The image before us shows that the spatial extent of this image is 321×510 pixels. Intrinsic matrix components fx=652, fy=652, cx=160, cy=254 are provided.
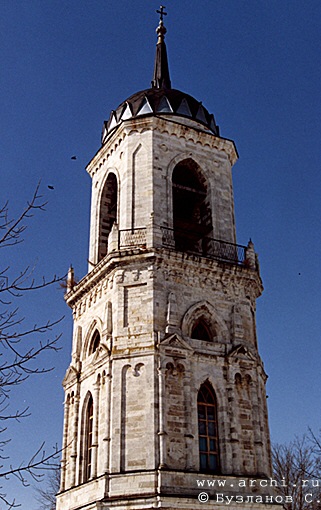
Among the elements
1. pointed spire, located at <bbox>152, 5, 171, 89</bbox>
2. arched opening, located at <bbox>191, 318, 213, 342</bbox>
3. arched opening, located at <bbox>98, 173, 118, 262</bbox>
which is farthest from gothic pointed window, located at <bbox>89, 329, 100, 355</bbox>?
pointed spire, located at <bbox>152, 5, 171, 89</bbox>

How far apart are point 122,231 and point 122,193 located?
1.75 meters

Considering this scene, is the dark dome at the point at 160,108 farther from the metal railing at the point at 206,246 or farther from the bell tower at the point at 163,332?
the metal railing at the point at 206,246

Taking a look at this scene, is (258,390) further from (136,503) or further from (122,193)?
(122,193)

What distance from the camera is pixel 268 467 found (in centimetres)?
1970

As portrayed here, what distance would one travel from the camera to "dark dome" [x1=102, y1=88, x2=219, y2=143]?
24.1 m

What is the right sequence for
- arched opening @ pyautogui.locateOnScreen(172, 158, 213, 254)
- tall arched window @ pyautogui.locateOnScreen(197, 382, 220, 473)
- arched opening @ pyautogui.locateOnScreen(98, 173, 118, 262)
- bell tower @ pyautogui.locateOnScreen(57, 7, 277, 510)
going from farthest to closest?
1. arched opening @ pyautogui.locateOnScreen(98, 173, 118, 262)
2. arched opening @ pyautogui.locateOnScreen(172, 158, 213, 254)
3. tall arched window @ pyautogui.locateOnScreen(197, 382, 220, 473)
4. bell tower @ pyautogui.locateOnScreen(57, 7, 277, 510)

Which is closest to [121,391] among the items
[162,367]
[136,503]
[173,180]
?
[162,367]

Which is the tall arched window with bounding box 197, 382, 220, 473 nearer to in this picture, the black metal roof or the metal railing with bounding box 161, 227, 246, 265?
the metal railing with bounding box 161, 227, 246, 265

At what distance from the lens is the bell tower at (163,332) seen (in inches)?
715

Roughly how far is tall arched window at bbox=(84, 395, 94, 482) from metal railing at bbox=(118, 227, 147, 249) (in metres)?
5.08

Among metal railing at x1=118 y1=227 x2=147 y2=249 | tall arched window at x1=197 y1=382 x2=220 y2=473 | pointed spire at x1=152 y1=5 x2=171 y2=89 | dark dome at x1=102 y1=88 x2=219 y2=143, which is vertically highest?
pointed spire at x1=152 y1=5 x2=171 y2=89

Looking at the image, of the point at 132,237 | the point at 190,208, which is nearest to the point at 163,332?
the point at 132,237

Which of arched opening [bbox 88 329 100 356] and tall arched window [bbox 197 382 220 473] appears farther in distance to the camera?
arched opening [bbox 88 329 100 356]

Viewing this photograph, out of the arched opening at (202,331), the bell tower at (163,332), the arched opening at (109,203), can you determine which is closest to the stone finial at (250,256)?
the bell tower at (163,332)
